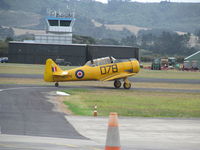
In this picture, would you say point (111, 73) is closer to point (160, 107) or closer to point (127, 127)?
point (160, 107)

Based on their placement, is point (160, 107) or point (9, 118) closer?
point (9, 118)

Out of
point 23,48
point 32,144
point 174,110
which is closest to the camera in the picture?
point 32,144

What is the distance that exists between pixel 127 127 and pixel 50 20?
3395 inches

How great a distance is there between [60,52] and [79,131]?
78.9 meters

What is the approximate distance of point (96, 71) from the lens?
36188 millimetres

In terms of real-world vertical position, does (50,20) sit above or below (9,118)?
above

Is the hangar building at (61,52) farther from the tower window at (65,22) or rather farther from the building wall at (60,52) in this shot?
the tower window at (65,22)

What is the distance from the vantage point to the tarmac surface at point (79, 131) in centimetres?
1261

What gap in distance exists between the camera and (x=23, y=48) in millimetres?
92062

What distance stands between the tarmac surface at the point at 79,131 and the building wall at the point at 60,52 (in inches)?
2788

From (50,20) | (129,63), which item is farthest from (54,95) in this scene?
(50,20)

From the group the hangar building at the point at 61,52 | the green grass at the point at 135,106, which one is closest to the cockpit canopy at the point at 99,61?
the green grass at the point at 135,106

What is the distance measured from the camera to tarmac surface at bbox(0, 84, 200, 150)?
41.4 ft

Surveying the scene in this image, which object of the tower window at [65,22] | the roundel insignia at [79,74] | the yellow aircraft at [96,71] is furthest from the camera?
the tower window at [65,22]
